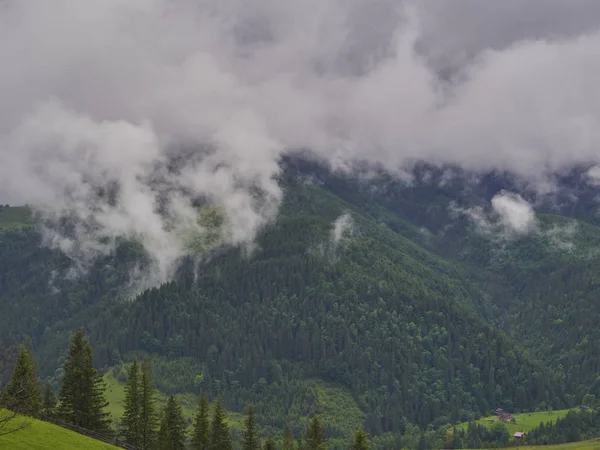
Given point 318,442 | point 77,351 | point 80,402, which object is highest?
point 77,351

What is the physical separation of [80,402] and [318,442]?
4396cm

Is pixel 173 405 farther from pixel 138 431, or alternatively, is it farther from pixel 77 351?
pixel 77 351

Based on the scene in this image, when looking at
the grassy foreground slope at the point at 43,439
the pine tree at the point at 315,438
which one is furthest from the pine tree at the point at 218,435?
the grassy foreground slope at the point at 43,439

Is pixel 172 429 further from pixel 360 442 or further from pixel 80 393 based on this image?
pixel 360 442

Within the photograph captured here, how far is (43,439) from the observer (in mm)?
87750

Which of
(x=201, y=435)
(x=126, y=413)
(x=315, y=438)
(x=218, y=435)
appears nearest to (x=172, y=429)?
(x=201, y=435)

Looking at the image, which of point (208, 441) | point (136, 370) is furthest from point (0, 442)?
point (208, 441)

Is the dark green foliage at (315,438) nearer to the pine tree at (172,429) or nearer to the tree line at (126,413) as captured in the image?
the tree line at (126,413)

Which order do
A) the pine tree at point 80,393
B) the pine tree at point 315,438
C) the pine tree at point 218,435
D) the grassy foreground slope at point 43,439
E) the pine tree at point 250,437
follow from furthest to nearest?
the pine tree at point 250,437 → the pine tree at point 218,435 → the pine tree at point 315,438 → the pine tree at point 80,393 → the grassy foreground slope at point 43,439

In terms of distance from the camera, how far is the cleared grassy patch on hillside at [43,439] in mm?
82688

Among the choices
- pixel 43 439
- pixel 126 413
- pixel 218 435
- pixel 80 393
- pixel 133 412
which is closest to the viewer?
pixel 43 439

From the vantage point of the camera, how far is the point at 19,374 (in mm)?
104688

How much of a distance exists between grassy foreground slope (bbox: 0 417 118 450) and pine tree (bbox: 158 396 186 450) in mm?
30945

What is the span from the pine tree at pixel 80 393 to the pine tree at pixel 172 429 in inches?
530
